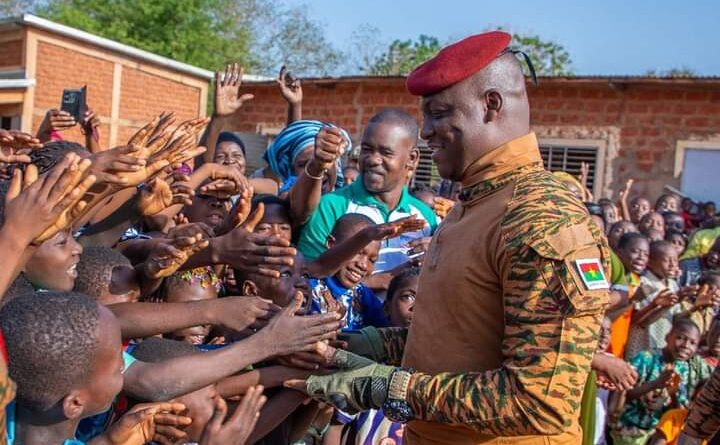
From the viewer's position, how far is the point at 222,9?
29.9 meters

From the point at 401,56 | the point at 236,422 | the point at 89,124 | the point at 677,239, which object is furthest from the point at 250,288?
the point at 401,56

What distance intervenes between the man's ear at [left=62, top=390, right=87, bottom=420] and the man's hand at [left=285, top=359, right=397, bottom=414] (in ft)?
2.06

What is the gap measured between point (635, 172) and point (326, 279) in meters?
9.44

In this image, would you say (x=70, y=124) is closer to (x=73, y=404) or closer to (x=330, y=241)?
(x=330, y=241)

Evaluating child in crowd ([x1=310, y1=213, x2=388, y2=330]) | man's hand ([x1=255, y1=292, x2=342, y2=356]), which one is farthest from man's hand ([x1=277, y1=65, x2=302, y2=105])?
man's hand ([x1=255, y1=292, x2=342, y2=356])

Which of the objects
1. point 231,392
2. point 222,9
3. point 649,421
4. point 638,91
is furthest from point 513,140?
point 222,9

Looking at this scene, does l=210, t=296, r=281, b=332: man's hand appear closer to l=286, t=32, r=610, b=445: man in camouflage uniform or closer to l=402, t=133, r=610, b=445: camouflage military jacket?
l=286, t=32, r=610, b=445: man in camouflage uniform

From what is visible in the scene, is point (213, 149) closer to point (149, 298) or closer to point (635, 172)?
point (149, 298)

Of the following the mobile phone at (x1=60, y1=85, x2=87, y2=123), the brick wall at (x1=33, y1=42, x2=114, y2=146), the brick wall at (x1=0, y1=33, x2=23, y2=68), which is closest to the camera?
the mobile phone at (x1=60, y1=85, x2=87, y2=123)

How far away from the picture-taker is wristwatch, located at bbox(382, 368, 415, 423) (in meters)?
2.16

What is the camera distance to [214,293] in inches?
143

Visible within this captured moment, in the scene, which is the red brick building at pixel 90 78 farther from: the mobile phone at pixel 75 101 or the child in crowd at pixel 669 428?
the child in crowd at pixel 669 428

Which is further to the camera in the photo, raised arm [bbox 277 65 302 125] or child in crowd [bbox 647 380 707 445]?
raised arm [bbox 277 65 302 125]

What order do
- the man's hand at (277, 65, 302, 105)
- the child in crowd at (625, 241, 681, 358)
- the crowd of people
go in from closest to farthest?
1. the crowd of people
2. the man's hand at (277, 65, 302, 105)
3. the child in crowd at (625, 241, 681, 358)
